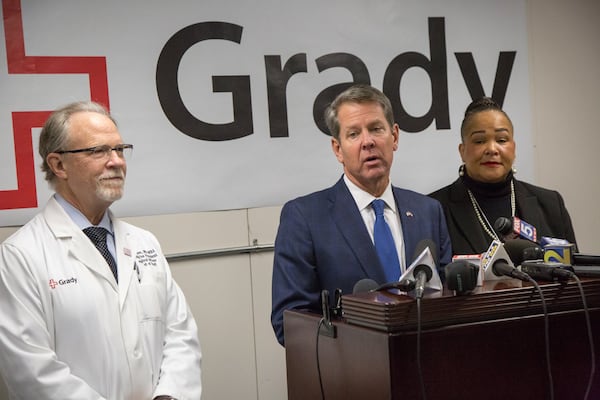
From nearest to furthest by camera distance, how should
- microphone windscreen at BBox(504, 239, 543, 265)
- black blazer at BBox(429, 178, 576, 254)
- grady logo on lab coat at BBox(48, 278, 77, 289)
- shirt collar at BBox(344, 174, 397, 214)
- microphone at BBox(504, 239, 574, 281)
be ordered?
microphone at BBox(504, 239, 574, 281)
microphone windscreen at BBox(504, 239, 543, 265)
grady logo on lab coat at BBox(48, 278, 77, 289)
shirt collar at BBox(344, 174, 397, 214)
black blazer at BBox(429, 178, 576, 254)

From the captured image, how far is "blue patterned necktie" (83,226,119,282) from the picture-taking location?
263cm

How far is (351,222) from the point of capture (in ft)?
8.71

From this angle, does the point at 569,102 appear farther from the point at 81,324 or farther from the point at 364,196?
the point at 81,324

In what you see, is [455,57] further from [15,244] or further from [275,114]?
[15,244]

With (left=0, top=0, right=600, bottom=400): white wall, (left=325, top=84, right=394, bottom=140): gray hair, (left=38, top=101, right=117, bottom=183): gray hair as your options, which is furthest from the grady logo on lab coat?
(left=325, top=84, right=394, bottom=140): gray hair

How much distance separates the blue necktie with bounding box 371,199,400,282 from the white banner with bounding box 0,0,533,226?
108cm

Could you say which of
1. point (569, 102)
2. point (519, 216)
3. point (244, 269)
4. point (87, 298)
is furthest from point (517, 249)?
point (569, 102)

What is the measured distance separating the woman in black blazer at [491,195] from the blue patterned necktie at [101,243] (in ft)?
4.82

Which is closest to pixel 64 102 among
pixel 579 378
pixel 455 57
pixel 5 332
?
pixel 5 332

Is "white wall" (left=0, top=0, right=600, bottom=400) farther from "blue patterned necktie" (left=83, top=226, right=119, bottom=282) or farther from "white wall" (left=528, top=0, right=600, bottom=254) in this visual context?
"blue patterned necktie" (left=83, top=226, right=119, bottom=282)

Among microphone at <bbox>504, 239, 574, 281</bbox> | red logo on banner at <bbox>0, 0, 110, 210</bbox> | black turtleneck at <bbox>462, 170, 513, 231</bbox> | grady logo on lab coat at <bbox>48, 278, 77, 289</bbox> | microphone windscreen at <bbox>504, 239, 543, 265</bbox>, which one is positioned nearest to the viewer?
microphone at <bbox>504, 239, 574, 281</bbox>

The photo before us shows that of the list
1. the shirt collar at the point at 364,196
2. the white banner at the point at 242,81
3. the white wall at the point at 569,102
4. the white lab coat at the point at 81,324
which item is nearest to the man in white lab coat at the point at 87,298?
the white lab coat at the point at 81,324

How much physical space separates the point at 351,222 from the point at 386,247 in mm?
146

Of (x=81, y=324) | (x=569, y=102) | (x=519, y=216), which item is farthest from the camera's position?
(x=569, y=102)
